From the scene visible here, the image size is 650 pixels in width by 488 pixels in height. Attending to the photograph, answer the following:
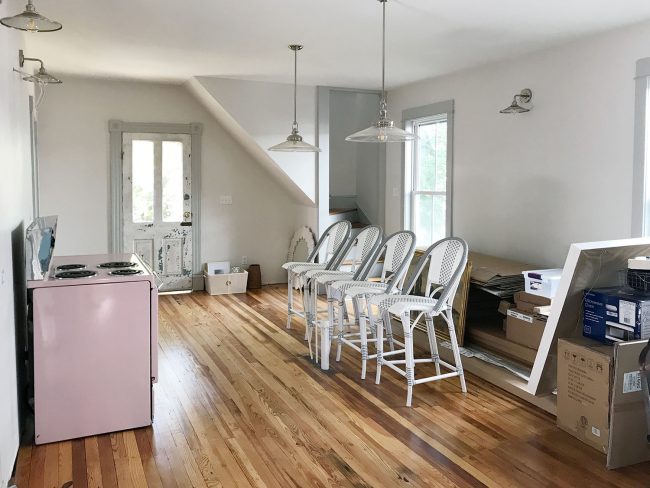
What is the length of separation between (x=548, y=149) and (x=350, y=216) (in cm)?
370

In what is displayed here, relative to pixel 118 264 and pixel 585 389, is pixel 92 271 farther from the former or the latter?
pixel 585 389

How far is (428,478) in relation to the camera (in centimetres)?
277

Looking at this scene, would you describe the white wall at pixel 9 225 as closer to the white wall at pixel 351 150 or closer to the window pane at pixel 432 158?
the window pane at pixel 432 158

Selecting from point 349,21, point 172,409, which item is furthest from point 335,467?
point 349,21

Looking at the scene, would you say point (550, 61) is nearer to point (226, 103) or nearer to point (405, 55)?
point (405, 55)

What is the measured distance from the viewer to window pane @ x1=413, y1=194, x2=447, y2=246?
6.54m

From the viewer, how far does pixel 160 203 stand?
24.1 ft

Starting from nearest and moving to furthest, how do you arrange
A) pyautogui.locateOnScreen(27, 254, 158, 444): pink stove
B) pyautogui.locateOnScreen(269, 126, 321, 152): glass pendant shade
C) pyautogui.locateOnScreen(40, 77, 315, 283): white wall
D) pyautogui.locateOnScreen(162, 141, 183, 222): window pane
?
pyautogui.locateOnScreen(27, 254, 158, 444): pink stove
pyautogui.locateOnScreen(269, 126, 321, 152): glass pendant shade
pyautogui.locateOnScreen(40, 77, 315, 283): white wall
pyautogui.locateOnScreen(162, 141, 183, 222): window pane

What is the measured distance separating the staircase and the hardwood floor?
3.45 m

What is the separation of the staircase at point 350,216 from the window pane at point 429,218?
43.1 inches

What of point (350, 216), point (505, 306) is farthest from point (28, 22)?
point (350, 216)

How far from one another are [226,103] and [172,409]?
3.98 meters

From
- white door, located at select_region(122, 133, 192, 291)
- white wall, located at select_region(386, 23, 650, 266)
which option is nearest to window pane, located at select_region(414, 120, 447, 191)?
white wall, located at select_region(386, 23, 650, 266)

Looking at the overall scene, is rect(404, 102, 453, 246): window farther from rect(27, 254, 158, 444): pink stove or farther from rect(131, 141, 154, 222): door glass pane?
rect(27, 254, 158, 444): pink stove
